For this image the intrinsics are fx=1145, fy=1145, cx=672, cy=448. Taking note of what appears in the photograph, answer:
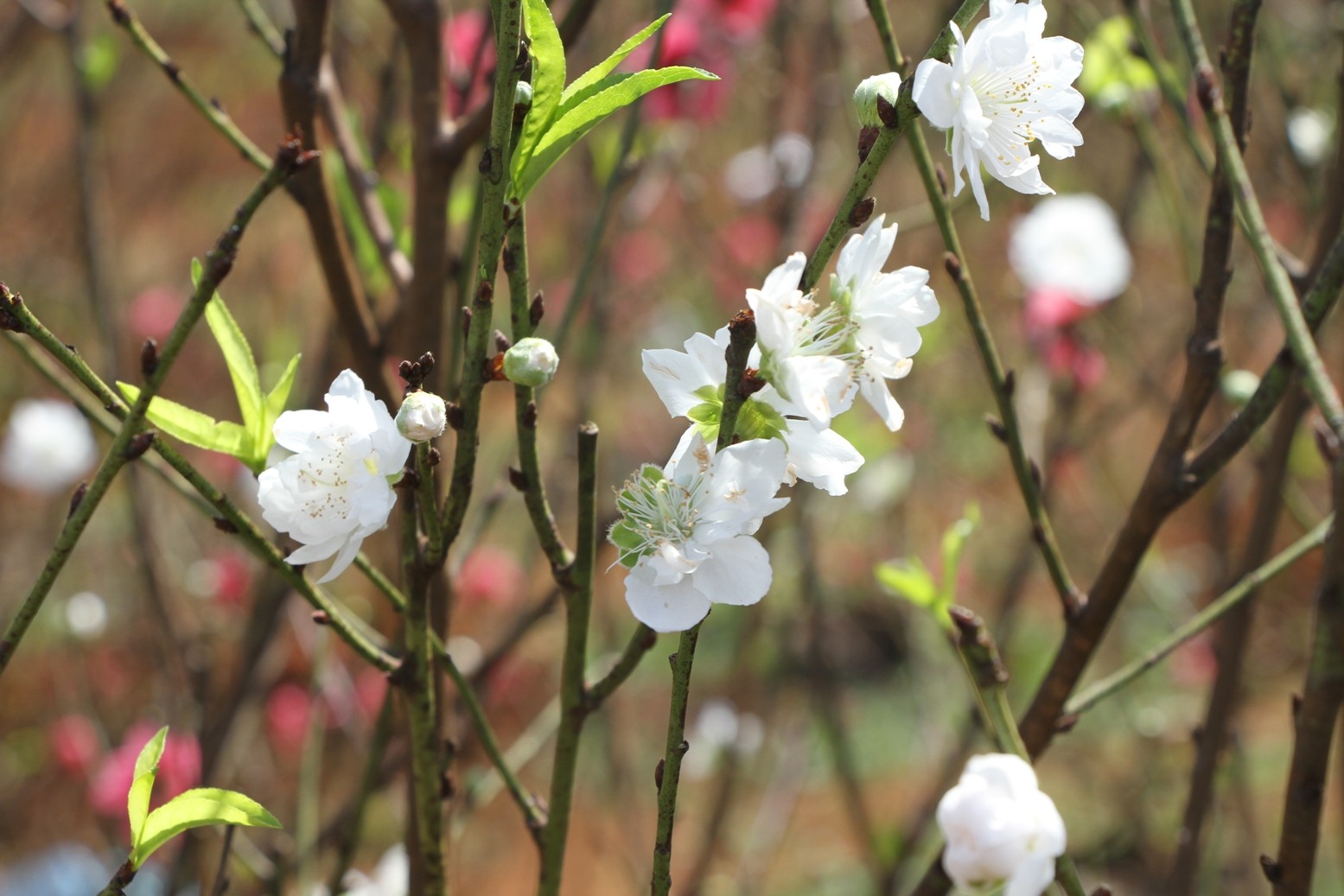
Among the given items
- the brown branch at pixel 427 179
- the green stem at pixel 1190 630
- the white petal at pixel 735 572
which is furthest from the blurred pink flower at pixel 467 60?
the green stem at pixel 1190 630

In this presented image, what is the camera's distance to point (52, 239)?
3.64 meters

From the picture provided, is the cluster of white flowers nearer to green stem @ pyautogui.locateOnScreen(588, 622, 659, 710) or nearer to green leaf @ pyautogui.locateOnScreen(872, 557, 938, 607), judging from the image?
green stem @ pyautogui.locateOnScreen(588, 622, 659, 710)

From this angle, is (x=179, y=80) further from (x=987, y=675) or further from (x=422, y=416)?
(x=987, y=675)

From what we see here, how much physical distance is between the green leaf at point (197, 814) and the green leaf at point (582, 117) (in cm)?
37

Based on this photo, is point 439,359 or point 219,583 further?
point 219,583

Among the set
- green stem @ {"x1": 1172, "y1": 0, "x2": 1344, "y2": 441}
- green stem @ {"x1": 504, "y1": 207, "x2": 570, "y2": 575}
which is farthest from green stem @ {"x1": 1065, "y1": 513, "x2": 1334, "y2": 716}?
green stem @ {"x1": 504, "y1": 207, "x2": 570, "y2": 575}

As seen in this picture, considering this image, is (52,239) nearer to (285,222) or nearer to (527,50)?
(285,222)

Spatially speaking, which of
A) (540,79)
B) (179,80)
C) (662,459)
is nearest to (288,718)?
(662,459)

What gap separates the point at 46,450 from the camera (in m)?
2.32

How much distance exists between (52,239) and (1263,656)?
421 centimetres

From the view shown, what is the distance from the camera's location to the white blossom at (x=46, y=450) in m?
2.32

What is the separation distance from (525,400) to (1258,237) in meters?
0.52

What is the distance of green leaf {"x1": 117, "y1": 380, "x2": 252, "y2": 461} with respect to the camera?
69cm

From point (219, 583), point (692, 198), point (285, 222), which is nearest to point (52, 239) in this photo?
point (285, 222)
